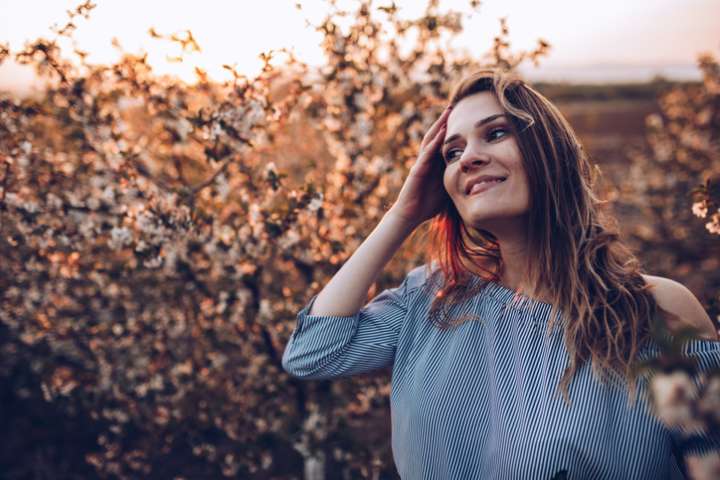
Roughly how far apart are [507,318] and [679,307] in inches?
17.1

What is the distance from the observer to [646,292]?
1.42m

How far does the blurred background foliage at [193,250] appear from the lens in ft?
7.88

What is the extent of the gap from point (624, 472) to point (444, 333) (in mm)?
583

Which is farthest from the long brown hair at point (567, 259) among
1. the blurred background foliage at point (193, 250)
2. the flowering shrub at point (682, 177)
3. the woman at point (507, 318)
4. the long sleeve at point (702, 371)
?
the flowering shrub at point (682, 177)

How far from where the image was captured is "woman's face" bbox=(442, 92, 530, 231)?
1.55m

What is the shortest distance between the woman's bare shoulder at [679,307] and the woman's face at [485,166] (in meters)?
0.42

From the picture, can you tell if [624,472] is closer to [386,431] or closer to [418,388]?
[418,388]

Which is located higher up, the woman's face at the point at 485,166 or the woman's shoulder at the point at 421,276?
the woman's face at the point at 485,166

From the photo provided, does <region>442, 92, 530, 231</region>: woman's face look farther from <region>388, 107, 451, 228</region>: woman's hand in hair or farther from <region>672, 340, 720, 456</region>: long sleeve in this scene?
<region>672, 340, 720, 456</region>: long sleeve

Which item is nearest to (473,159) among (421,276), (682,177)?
(421,276)

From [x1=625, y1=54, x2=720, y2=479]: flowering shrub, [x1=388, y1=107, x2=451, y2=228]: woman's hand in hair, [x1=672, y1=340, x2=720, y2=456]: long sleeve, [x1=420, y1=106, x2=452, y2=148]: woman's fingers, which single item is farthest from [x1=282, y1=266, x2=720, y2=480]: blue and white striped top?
[x1=625, y1=54, x2=720, y2=479]: flowering shrub

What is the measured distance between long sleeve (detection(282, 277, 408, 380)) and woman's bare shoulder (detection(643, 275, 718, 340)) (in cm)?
74

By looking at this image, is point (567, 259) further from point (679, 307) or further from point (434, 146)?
point (434, 146)

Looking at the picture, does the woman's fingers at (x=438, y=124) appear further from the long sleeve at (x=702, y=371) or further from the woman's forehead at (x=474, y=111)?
the long sleeve at (x=702, y=371)
